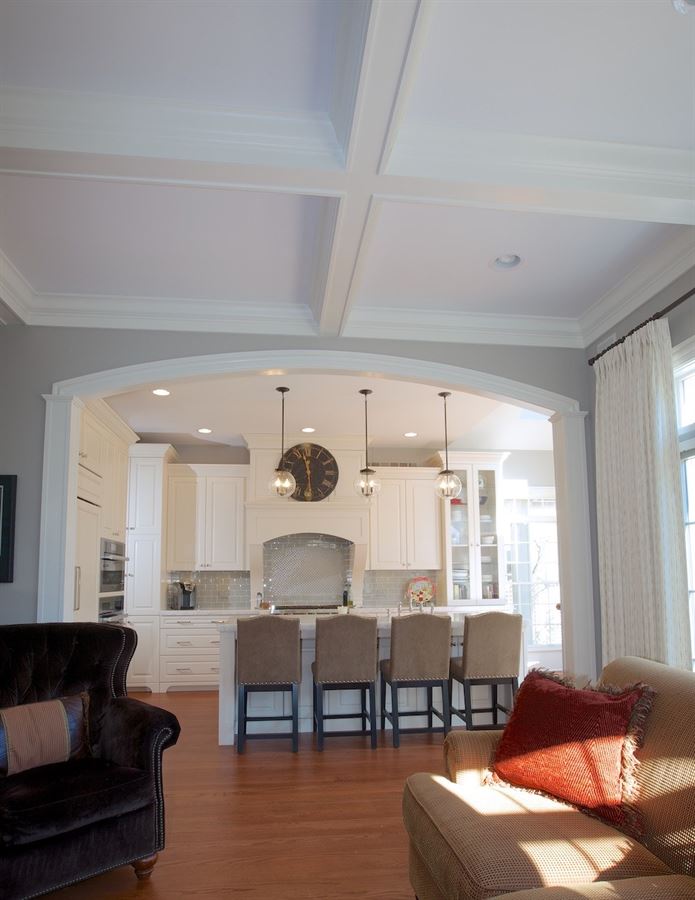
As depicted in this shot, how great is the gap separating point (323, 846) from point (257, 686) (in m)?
1.75

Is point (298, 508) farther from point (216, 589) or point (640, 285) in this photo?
point (640, 285)

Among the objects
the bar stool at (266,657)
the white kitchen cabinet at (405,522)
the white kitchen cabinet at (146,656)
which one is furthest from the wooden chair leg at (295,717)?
the white kitchen cabinet at (405,522)

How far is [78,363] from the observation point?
4.48m

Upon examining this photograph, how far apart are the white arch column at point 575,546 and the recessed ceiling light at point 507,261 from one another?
125cm

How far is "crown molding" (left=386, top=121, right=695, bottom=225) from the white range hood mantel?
17.4 feet

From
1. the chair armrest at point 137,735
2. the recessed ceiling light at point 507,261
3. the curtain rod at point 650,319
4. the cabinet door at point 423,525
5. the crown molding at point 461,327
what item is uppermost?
the recessed ceiling light at point 507,261

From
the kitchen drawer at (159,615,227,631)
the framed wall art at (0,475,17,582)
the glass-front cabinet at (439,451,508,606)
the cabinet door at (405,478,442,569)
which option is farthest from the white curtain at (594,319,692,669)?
the kitchen drawer at (159,615,227,631)

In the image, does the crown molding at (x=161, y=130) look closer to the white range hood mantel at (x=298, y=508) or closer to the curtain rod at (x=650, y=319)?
the curtain rod at (x=650, y=319)

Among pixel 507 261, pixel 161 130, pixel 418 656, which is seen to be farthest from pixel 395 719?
pixel 161 130

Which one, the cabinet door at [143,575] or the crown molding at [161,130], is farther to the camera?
the cabinet door at [143,575]

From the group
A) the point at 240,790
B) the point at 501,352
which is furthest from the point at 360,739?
the point at 501,352

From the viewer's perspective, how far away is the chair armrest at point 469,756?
2.78 metres

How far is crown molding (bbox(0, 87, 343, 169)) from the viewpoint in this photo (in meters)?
2.68

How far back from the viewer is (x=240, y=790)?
420 centimetres
